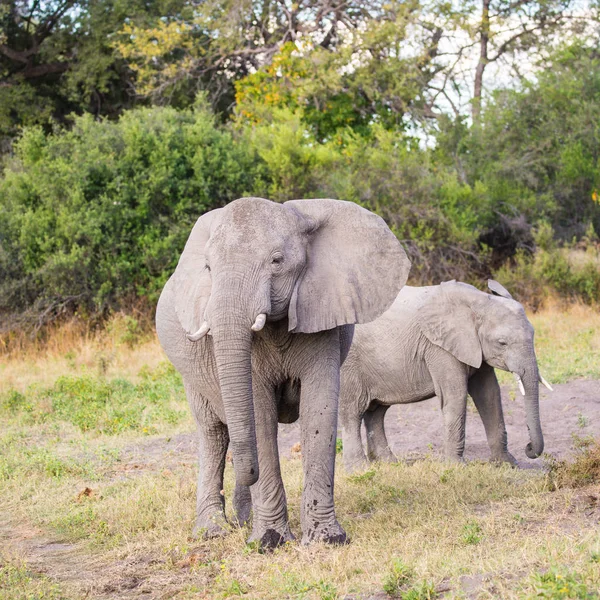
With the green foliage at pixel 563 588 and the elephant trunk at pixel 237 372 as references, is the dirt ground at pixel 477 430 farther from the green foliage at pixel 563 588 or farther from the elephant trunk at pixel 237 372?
the green foliage at pixel 563 588

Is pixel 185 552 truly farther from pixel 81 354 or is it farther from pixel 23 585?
pixel 81 354

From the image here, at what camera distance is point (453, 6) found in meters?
22.7

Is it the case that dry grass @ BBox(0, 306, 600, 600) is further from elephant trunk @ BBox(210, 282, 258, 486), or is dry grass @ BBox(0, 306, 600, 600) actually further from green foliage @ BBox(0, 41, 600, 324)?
green foliage @ BBox(0, 41, 600, 324)

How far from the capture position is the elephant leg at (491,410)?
825cm


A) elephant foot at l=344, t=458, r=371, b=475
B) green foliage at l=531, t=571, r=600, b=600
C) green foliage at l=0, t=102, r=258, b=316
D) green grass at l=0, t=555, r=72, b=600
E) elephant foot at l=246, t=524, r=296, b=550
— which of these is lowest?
elephant foot at l=344, t=458, r=371, b=475

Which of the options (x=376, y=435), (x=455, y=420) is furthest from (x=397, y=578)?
(x=376, y=435)

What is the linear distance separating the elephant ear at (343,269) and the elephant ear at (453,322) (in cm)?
259

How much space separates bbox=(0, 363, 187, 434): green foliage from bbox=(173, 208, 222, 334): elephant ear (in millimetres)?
4917

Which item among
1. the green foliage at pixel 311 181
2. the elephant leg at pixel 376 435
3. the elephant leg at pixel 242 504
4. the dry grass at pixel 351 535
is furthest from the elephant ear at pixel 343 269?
the green foliage at pixel 311 181

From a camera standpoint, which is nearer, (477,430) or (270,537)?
(270,537)

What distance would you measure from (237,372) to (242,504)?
1698mm

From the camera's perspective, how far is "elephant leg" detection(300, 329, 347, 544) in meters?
5.38

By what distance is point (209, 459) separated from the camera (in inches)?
248

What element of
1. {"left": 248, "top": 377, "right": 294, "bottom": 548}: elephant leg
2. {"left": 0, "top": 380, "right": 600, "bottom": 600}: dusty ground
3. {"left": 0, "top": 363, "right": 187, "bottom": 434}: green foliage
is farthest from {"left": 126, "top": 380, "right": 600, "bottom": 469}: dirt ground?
{"left": 248, "top": 377, "right": 294, "bottom": 548}: elephant leg
